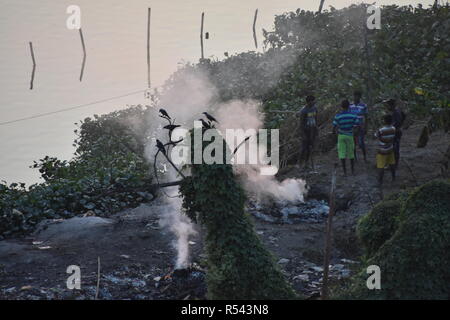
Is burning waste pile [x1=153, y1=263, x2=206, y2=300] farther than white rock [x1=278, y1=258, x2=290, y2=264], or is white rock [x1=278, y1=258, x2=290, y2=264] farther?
white rock [x1=278, y1=258, x2=290, y2=264]

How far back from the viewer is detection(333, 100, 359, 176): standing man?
11.9 m

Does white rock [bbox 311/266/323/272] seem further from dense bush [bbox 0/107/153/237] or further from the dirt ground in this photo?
dense bush [bbox 0/107/153/237]

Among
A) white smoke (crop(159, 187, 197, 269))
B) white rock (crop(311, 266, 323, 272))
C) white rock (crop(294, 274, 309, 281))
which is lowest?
white rock (crop(294, 274, 309, 281))

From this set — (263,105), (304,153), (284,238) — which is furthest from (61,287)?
(263,105)

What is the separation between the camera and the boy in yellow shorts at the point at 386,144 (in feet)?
36.3

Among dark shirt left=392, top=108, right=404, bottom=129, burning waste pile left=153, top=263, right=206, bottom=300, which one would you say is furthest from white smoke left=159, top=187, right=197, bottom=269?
dark shirt left=392, top=108, right=404, bottom=129

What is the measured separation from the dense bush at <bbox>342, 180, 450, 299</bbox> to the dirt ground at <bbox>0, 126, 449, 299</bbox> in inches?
Result: 66.3

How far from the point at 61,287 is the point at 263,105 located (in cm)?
1145

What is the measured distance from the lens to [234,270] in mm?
7297

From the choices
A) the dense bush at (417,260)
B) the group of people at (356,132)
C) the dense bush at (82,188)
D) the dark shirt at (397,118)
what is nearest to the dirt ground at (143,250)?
the group of people at (356,132)

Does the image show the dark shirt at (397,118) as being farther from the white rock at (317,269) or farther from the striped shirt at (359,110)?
the white rock at (317,269)

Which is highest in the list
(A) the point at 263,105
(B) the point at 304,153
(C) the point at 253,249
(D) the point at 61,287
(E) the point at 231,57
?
(E) the point at 231,57
